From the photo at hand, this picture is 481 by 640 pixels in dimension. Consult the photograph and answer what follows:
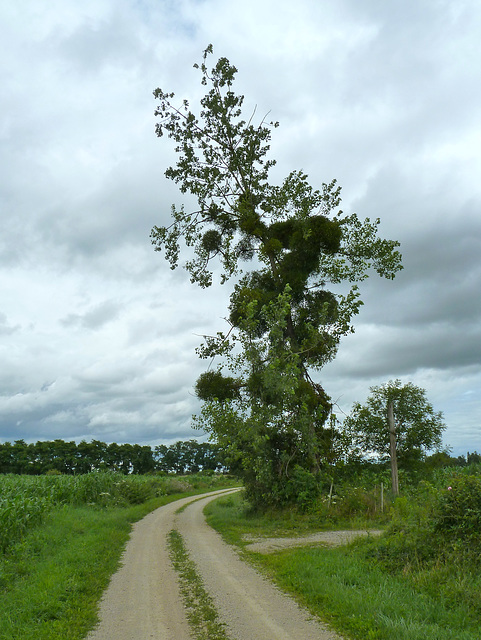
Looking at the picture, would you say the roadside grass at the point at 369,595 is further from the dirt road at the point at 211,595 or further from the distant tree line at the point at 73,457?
the distant tree line at the point at 73,457

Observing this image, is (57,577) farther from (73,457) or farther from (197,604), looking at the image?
(73,457)

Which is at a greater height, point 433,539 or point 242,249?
point 242,249

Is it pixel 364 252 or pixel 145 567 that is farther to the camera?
pixel 364 252

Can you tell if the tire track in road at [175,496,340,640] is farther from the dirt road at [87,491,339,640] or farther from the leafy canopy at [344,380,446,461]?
the leafy canopy at [344,380,446,461]

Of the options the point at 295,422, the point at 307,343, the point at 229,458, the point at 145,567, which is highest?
the point at 307,343

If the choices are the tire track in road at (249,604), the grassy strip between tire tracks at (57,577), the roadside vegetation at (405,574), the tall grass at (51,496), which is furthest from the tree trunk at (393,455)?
the tall grass at (51,496)

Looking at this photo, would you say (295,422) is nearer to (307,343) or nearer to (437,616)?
(307,343)

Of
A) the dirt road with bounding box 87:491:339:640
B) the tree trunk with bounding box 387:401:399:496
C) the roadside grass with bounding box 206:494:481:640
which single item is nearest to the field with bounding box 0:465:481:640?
the roadside grass with bounding box 206:494:481:640

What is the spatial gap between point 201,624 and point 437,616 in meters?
3.43

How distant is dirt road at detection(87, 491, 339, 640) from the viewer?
22.6 feet

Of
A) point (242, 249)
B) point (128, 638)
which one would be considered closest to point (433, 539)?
point (128, 638)

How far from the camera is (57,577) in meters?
9.98

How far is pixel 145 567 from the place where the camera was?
1161 centimetres

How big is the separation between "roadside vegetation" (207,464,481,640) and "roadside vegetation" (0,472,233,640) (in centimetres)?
367
